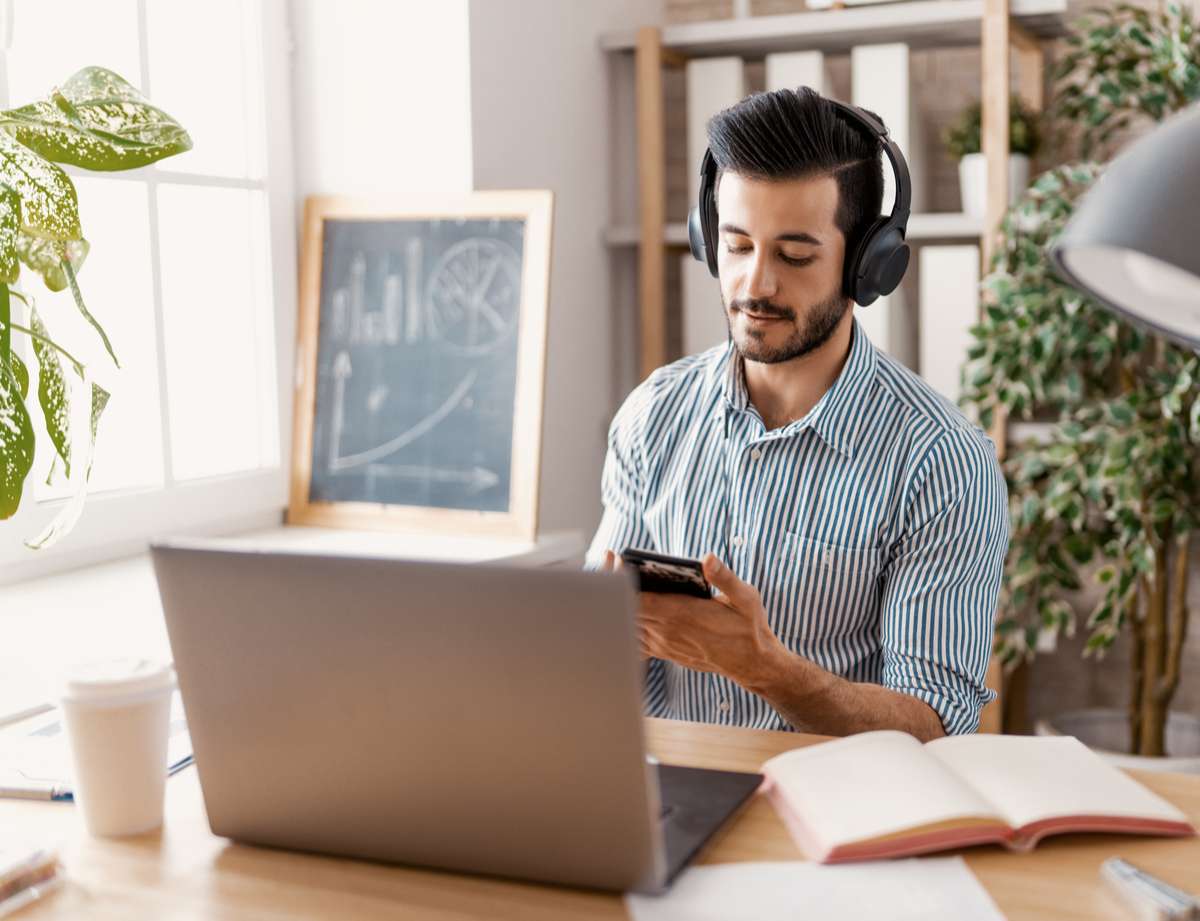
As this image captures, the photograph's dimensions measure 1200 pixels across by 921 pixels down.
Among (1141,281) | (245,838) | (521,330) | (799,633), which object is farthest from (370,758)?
(521,330)

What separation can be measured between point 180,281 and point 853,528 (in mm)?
1304

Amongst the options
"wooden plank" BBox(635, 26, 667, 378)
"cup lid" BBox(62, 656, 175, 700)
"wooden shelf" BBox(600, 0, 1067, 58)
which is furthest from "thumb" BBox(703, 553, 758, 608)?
"wooden shelf" BBox(600, 0, 1067, 58)

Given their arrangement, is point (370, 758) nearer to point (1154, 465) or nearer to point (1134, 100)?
point (1154, 465)

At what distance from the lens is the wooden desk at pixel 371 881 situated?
0.89 metres

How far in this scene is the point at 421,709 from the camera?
0.88 meters

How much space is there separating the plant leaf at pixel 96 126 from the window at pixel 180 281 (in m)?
0.73

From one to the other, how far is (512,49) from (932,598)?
145 cm

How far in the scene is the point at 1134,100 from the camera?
2.58m

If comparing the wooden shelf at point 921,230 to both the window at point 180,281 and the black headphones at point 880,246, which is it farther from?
the black headphones at point 880,246

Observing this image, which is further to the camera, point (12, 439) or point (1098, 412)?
point (1098, 412)

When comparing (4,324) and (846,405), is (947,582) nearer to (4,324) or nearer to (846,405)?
(846,405)

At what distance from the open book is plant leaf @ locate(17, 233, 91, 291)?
773 millimetres

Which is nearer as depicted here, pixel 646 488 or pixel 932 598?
pixel 932 598

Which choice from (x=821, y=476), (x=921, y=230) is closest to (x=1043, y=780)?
(x=821, y=476)
